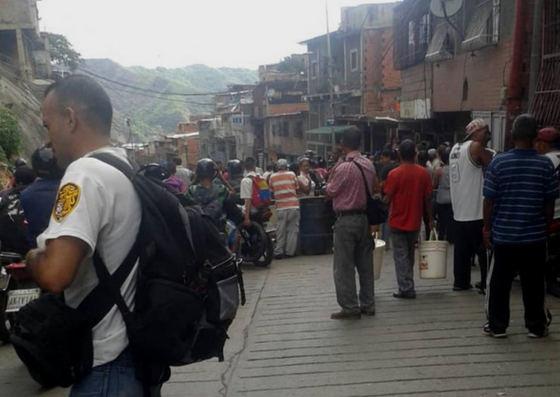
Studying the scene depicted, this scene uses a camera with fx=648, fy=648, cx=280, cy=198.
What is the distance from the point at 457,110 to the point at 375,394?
12.9 m

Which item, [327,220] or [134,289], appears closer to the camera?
[134,289]

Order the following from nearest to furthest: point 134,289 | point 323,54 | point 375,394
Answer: point 134,289 < point 375,394 < point 323,54

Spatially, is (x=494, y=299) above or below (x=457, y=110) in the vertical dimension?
below

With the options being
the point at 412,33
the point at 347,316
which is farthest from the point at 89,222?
the point at 412,33

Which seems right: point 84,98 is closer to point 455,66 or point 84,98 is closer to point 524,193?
point 524,193

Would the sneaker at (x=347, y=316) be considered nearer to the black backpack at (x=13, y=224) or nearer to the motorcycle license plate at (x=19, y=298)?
the motorcycle license plate at (x=19, y=298)

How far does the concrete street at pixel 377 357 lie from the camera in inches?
184

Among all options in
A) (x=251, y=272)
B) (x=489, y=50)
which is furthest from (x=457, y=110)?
(x=251, y=272)

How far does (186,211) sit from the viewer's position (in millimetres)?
2627

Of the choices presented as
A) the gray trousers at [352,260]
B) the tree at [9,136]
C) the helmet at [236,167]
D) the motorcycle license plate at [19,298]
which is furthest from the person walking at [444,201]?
the tree at [9,136]

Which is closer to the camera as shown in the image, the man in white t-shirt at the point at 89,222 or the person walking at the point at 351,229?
the man in white t-shirt at the point at 89,222

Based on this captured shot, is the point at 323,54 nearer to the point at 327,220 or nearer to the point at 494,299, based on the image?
the point at 327,220

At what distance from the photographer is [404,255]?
7.08 m

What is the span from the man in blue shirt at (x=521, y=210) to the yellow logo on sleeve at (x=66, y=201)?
3.77 m
